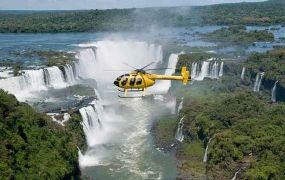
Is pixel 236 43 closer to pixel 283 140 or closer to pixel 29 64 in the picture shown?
pixel 29 64

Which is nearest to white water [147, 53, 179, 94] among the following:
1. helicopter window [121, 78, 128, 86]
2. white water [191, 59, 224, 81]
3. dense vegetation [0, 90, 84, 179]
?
white water [191, 59, 224, 81]

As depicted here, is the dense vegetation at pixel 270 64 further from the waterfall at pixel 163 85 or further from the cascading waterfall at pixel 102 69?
the cascading waterfall at pixel 102 69

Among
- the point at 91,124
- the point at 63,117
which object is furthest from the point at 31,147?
the point at 91,124

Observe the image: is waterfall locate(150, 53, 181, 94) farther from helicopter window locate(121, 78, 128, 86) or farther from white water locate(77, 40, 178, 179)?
helicopter window locate(121, 78, 128, 86)

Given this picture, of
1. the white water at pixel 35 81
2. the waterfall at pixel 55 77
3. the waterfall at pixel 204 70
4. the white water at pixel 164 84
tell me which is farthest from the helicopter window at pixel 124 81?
the waterfall at pixel 204 70

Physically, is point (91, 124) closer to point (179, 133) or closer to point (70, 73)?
point (179, 133)
